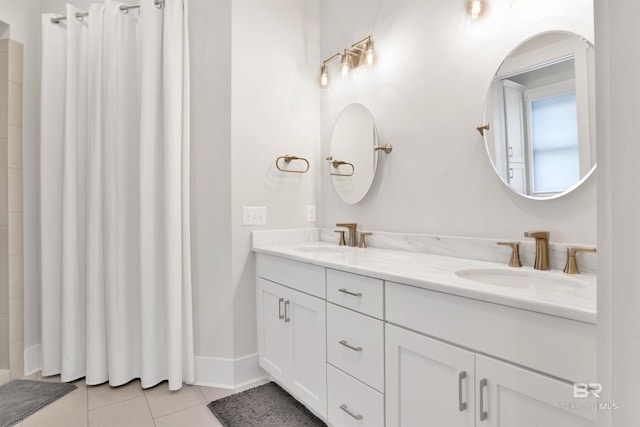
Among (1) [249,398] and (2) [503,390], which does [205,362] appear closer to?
(1) [249,398]

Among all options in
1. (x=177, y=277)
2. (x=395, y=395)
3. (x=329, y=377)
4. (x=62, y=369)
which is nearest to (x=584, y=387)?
(x=395, y=395)

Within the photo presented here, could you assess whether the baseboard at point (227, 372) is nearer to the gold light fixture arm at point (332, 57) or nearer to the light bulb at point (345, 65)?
the light bulb at point (345, 65)

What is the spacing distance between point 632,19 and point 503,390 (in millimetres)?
905

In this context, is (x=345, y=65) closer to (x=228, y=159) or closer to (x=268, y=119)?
(x=268, y=119)

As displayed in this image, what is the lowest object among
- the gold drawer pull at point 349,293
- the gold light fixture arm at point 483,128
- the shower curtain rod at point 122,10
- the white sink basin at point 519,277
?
the gold drawer pull at point 349,293

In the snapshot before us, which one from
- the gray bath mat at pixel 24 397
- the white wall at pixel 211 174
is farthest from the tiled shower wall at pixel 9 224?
the white wall at pixel 211 174

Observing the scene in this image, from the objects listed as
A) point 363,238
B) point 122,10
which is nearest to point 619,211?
point 363,238

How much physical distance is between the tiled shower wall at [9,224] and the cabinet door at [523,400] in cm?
270

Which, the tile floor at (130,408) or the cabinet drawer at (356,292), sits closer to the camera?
the cabinet drawer at (356,292)

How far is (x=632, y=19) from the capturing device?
Result: 1.14 ft

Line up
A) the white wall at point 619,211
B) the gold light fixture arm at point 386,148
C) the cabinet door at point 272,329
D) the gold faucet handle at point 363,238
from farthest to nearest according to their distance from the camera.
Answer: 1. the gold faucet handle at point 363,238
2. the gold light fixture arm at point 386,148
3. the cabinet door at point 272,329
4. the white wall at point 619,211

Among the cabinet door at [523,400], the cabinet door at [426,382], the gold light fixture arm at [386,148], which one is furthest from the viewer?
the gold light fixture arm at [386,148]

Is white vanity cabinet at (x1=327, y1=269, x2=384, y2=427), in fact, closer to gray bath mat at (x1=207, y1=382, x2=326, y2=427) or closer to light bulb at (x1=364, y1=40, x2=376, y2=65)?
gray bath mat at (x1=207, y1=382, x2=326, y2=427)

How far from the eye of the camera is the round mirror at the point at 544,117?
1.24 m
